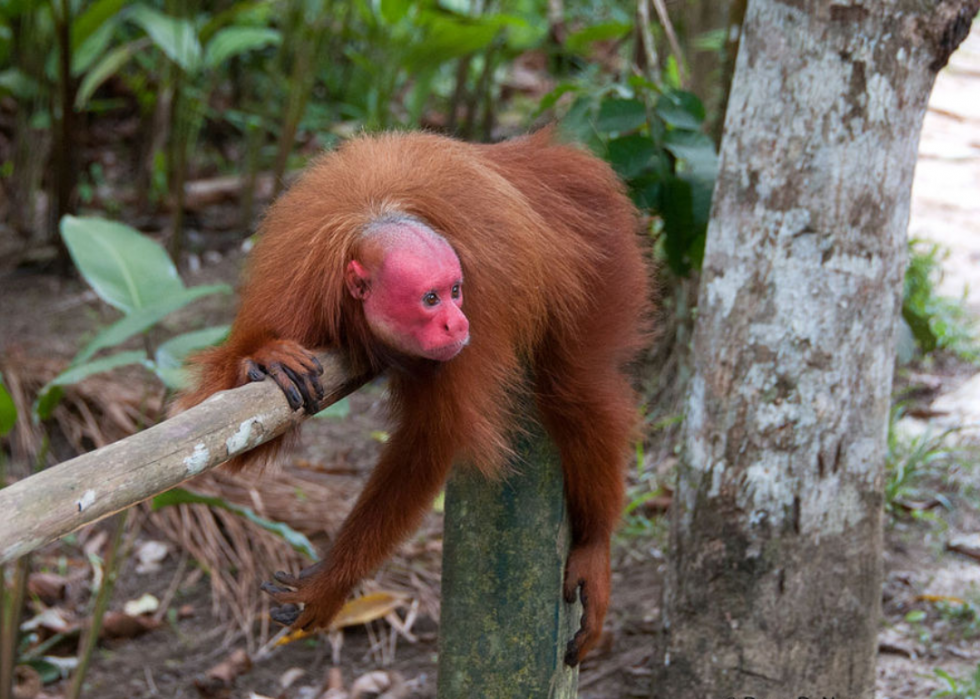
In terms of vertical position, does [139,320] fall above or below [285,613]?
above

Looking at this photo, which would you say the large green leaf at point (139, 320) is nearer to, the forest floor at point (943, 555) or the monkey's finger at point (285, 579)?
the monkey's finger at point (285, 579)

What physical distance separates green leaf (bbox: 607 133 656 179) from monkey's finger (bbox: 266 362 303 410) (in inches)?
82.8

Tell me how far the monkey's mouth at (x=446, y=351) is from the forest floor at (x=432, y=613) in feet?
2.08

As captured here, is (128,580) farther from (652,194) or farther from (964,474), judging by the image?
(964,474)

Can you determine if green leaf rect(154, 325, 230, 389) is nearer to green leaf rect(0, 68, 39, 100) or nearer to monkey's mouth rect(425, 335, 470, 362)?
monkey's mouth rect(425, 335, 470, 362)

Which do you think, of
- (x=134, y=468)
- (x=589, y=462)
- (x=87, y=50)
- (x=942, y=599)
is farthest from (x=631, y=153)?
(x=87, y=50)

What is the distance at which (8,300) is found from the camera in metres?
6.52

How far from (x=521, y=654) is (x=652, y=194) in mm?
1924

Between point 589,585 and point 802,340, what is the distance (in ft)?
3.21

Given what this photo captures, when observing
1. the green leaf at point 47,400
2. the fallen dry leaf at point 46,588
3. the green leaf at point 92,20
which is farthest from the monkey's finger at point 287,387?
the green leaf at point 92,20

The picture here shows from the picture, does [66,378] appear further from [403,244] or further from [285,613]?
[403,244]

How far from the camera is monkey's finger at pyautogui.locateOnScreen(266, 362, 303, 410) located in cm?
204

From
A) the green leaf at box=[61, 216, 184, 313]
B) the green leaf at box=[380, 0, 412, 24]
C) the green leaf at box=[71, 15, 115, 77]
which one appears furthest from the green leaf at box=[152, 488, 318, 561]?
the green leaf at box=[71, 15, 115, 77]

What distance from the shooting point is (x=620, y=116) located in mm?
3918
